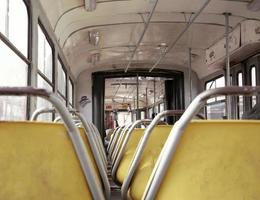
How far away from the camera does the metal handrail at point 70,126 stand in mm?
1047

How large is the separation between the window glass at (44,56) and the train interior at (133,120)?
0.05 feet

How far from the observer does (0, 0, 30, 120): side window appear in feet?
10.3

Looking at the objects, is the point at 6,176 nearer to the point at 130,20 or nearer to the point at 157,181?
the point at 157,181

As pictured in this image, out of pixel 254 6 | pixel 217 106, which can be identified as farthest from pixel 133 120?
pixel 217 106

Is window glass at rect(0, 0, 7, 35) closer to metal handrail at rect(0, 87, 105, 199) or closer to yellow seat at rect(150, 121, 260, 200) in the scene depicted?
metal handrail at rect(0, 87, 105, 199)

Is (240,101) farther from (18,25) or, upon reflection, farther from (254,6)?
(18,25)

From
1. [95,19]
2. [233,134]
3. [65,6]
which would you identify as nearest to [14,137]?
[233,134]

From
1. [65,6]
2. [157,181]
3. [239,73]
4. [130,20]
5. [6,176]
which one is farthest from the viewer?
[239,73]

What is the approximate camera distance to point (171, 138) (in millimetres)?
1152

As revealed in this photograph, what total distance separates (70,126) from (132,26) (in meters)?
6.07

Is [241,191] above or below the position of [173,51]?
below

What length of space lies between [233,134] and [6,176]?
701 millimetres

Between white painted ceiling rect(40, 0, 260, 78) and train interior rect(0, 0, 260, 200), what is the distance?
2cm

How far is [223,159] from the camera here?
115 cm
